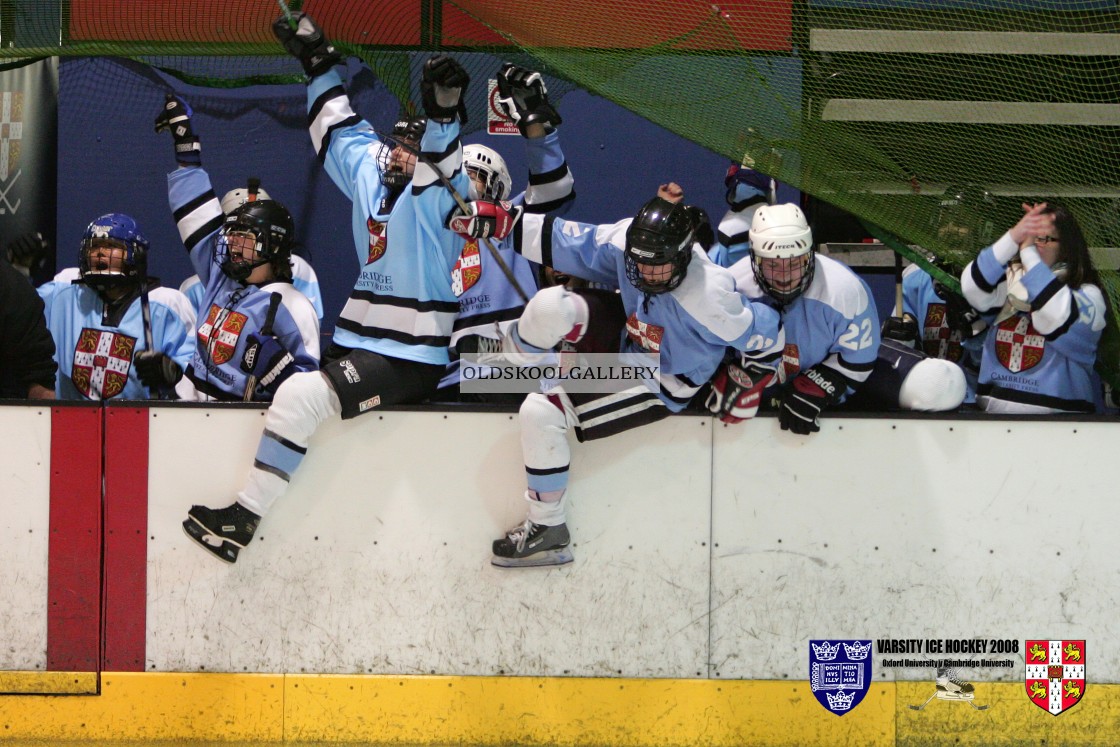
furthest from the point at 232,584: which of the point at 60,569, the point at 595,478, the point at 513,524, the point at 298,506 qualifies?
the point at 595,478

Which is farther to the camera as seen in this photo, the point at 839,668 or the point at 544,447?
the point at 839,668

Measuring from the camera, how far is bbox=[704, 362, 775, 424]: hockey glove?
283cm

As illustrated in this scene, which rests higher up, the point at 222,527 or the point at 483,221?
the point at 483,221

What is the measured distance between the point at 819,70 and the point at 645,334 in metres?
0.88

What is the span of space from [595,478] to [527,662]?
0.50 meters

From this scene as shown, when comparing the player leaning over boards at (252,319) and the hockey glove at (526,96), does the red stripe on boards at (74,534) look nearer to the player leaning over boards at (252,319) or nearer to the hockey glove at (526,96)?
the player leaning over boards at (252,319)

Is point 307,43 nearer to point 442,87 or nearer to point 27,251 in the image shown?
point 442,87

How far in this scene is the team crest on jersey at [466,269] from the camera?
303 cm

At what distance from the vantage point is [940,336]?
362 cm

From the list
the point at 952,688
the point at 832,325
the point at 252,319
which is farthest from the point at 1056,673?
the point at 252,319

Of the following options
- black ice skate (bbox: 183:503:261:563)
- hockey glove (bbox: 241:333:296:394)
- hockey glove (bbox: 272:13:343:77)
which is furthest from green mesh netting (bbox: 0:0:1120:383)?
black ice skate (bbox: 183:503:261:563)

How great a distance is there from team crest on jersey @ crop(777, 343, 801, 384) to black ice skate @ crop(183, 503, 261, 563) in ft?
4.54

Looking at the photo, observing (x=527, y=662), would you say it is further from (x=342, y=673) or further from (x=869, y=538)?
(x=869, y=538)

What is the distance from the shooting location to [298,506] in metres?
2.92
